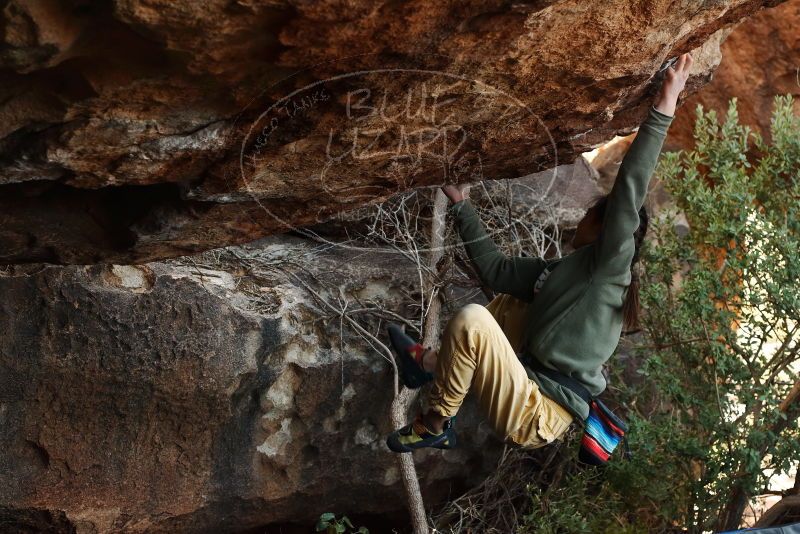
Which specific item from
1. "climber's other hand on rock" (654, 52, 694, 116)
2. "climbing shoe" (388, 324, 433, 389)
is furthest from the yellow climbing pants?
"climber's other hand on rock" (654, 52, 694, 116)

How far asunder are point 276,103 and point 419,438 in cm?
193

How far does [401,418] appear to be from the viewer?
5.85 m

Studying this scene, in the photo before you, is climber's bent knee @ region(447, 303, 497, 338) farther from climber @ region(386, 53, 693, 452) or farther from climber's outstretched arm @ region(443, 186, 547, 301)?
climber's outstretched arm @ region(443, 186, 547, 301)

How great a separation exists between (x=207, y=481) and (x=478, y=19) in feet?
11.4

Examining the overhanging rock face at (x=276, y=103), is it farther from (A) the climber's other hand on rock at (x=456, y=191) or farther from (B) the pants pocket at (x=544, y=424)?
(B) the pants pocket at (x=544, y=424)

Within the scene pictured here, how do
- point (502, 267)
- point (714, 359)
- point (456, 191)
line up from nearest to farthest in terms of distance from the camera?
point (456, 191)
point (502, 267)
point (714, 359)

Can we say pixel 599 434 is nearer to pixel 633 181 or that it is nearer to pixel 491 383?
pixel 491 383

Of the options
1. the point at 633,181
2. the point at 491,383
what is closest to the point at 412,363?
the point at 491,383

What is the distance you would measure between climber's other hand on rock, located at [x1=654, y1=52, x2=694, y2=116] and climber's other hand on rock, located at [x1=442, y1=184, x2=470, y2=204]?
1.02m

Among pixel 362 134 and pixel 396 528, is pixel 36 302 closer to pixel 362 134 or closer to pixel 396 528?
pixel 362 134

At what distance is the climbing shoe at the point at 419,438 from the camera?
4.41 meters

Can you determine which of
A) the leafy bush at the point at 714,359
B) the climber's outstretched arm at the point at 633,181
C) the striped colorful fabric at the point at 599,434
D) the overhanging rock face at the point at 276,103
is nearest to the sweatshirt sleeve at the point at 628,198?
the climber's outstretched arm at the point at 633,181

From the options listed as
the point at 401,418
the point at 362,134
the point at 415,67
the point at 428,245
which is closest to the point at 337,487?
the point at 401,418

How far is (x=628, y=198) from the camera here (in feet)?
13.5
